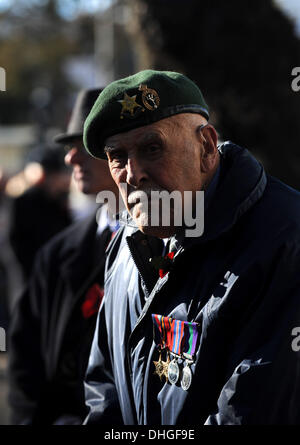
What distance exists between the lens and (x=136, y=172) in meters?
1.80

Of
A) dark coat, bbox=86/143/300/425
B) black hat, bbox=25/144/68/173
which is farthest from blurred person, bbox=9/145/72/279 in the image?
dark coat, bbox=86/143/300/425

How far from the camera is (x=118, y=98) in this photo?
1.80m

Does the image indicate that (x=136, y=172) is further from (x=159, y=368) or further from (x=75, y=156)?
(x=75, y=156)

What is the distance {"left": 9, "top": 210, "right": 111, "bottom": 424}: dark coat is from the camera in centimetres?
302

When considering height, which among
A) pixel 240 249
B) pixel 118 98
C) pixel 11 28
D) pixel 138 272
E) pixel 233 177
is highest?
pixel 118 98

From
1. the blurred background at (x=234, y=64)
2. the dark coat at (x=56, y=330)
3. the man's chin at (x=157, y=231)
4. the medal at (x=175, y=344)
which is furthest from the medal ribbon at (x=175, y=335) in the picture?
the blurred background at (x=234, y=64)

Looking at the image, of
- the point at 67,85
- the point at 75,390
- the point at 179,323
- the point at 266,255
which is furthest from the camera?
the point at 67,85

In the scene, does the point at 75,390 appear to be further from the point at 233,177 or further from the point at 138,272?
the point at 233,177

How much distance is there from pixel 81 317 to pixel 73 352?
6.5 inches

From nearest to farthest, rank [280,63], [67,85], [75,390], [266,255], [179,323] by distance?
[266,255], [179,323], [75,390], [280,63], [67,85]

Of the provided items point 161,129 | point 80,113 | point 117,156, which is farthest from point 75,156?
point 161,129

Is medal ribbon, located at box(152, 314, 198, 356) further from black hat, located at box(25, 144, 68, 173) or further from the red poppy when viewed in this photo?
black hat, located at box(25, 144, 68, 173)

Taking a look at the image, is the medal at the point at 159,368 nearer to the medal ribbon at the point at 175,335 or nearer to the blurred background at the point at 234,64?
the medal ribbon at the point at 175,335

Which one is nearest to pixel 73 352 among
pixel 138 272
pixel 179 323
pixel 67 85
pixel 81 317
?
pixel 81 317
